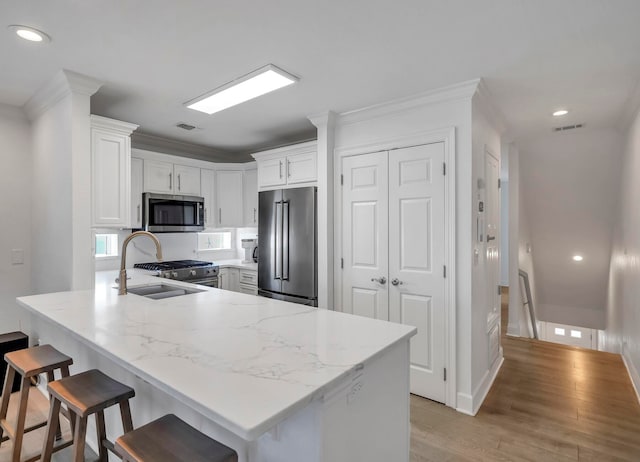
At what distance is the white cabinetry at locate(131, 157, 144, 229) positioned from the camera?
3.84 m

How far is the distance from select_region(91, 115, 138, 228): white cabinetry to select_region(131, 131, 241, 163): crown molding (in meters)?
1.21

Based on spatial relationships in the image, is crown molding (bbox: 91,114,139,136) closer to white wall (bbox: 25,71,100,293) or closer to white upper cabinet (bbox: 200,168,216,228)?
white wall (bbox: 25,71,100,293)

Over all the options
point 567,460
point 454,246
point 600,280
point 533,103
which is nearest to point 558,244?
point 600,280

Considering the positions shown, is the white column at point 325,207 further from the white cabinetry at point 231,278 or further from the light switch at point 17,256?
the light switch at point 17,256

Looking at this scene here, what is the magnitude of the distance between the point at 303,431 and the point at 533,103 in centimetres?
314

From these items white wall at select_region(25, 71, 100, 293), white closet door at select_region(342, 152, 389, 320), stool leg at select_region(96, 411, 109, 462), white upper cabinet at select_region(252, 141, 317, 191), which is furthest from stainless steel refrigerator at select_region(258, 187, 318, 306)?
stool leg at select_region(96, 411, 109, 462)

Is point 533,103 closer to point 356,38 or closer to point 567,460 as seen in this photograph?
point 356,38

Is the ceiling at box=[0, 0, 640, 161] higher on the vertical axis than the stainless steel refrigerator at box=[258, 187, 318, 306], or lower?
higher

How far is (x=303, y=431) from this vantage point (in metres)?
1.14

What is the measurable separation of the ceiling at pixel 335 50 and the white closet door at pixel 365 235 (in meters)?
0.59

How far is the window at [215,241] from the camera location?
5.01 metres

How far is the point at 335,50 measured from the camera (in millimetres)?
2111

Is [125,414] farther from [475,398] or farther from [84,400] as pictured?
[475,398]

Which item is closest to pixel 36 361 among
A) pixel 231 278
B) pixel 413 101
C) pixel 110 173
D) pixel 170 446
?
pixel 170 446
